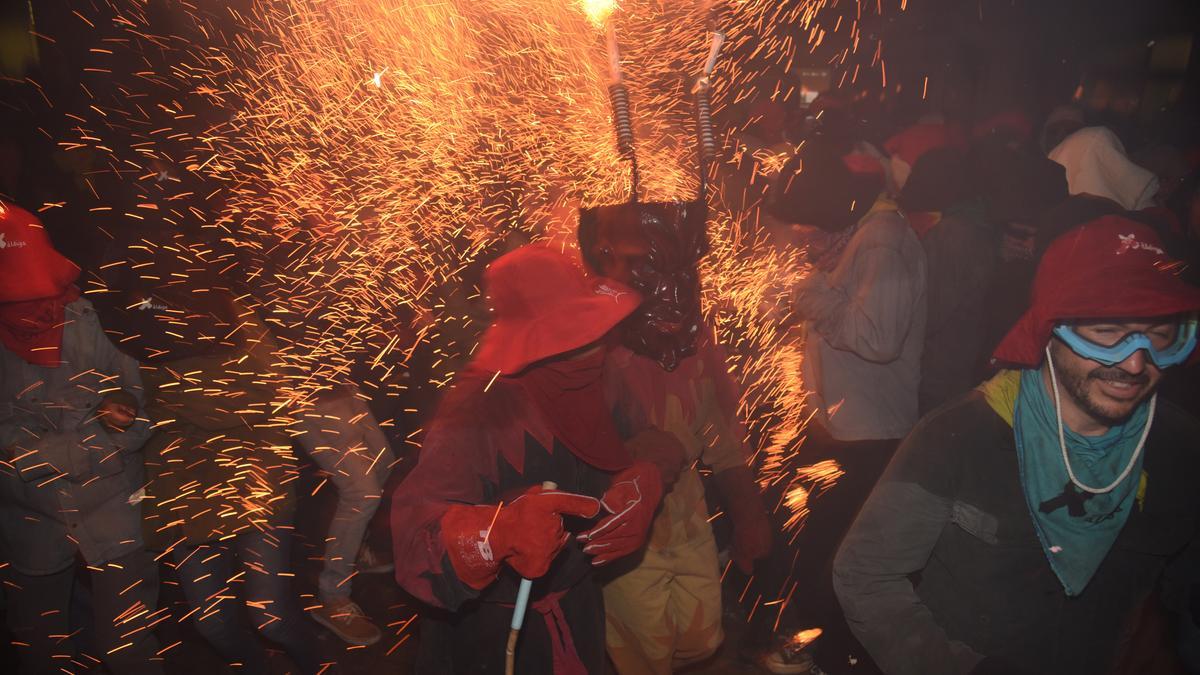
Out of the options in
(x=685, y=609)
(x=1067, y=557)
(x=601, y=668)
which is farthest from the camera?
(x=685, y=609)

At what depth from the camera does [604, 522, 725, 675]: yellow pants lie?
10.4 ft

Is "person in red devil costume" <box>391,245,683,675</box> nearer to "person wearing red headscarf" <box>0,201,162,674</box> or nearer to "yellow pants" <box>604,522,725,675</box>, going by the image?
"yellow pants" <box>604,522,725,675</box>

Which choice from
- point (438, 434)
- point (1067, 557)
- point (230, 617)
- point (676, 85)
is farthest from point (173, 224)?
point (1067, 557)

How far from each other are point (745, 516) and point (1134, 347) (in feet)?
5.79

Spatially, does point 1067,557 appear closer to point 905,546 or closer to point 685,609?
point 905,546

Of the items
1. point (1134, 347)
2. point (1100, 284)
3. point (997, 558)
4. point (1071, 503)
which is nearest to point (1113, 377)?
point (1134, 347)

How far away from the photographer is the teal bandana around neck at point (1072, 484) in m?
2.25

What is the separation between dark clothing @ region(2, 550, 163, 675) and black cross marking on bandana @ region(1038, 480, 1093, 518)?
12.2ft

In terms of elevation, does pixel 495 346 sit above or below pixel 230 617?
above

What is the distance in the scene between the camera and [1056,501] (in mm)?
2240

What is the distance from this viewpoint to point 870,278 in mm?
3684

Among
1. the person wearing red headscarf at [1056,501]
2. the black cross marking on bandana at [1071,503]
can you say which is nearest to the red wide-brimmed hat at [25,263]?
the person wearing red headscarf at [1056,501]

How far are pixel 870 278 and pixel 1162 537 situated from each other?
170 cm

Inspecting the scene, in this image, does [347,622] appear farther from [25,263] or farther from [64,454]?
[25,263]
